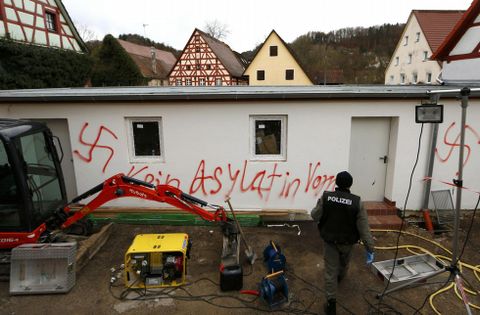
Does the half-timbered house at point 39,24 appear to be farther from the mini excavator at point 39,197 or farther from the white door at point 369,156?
the white door at point 369,156

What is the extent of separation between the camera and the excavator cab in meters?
4.46

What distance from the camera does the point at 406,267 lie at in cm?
474

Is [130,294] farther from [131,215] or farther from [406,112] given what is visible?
[406,112]

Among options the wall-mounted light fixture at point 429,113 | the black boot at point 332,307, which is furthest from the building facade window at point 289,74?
the black boot at point 332,307

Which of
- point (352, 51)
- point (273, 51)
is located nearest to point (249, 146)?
point (273, 51)

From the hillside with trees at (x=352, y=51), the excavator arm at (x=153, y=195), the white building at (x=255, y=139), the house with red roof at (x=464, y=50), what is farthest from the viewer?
the hillside with trees at (x=352, y=51)

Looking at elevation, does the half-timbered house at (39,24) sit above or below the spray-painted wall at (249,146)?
above

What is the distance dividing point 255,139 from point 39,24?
731 inches

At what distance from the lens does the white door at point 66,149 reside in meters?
6.66

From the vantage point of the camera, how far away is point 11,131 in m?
4.47

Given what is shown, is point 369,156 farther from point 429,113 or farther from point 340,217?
point 340,217

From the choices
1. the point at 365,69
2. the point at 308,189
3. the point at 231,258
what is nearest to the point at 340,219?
the point at 231,258

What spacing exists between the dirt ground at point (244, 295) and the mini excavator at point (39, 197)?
40 centimetres

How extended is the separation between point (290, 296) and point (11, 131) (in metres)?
5.03
